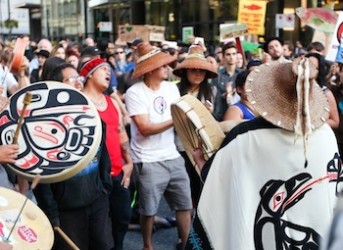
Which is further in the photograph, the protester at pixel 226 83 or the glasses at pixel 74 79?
the protester at pixel 226 83

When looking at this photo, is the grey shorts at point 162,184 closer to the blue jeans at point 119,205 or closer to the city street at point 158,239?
the blue jeans at point 119,205

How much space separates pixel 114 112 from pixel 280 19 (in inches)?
397

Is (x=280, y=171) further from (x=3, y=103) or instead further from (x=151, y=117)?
(x=151, y=117)

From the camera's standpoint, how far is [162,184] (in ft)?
15.7

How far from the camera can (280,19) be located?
1366 cm

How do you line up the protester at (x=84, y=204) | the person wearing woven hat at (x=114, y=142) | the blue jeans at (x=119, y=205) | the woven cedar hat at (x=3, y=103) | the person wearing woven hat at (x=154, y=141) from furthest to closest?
the person wearing woven hat at (x=154, y=141)
the blue jeans at (x=119, y=205)
the person wearing woven hat at (x=114, y=142)
the protester at (x=84, y=204)
the woven cedar hat at (x=3, y=103)

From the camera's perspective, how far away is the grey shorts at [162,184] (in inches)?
187

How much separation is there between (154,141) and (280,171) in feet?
7.60

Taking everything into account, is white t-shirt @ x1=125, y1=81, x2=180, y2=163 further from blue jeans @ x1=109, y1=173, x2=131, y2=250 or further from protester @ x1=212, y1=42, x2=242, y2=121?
protester @ x1=212, y1=42, x2=242, y2=121

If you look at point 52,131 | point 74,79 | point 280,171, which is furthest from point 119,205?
point 280,171

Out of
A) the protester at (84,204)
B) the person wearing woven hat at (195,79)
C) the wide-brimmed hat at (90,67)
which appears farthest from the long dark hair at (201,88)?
the protester at (84,204)

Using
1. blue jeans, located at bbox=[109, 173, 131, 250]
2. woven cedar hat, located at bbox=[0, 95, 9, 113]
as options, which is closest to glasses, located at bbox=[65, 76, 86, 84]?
blue jeans, located at bbox=[109, 173, 131, 250]

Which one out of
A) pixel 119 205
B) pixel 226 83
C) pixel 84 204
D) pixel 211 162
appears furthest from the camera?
pixel 226 83

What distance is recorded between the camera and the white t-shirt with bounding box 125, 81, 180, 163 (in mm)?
4711
